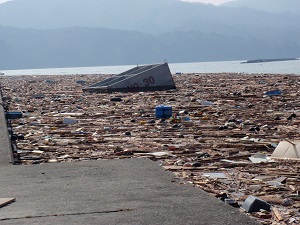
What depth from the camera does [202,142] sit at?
44.1ft

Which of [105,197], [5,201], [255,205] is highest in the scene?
[5,201]

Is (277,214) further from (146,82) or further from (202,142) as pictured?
(146,82)

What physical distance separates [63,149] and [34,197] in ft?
17.9

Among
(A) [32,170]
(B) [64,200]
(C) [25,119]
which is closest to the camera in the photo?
(B) [64,200]

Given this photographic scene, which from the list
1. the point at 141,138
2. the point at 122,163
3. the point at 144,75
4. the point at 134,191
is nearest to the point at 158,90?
the point at 144,75

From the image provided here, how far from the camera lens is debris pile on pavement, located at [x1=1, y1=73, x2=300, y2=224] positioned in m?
8.39

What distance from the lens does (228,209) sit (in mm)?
6547

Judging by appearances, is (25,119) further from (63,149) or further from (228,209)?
(228,209)

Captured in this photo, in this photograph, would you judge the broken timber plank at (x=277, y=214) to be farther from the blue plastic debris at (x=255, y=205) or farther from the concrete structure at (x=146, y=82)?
the concrete structure at (x=146, y=82)

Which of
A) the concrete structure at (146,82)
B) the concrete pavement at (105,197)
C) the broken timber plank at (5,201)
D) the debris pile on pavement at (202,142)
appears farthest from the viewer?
the concrete structure at (146,82)

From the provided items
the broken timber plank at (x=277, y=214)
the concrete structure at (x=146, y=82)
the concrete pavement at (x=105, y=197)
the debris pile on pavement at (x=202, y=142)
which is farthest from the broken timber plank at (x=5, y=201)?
the concrete structure at (x=146, y=82)

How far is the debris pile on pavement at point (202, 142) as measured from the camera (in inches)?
330

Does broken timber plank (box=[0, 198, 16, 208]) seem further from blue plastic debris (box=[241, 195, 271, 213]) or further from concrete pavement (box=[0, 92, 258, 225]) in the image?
blue plastic debris (box=[241, 195, 271, 213])

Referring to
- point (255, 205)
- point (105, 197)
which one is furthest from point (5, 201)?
point (255, 205)
